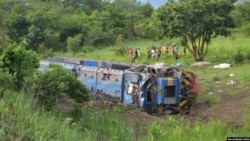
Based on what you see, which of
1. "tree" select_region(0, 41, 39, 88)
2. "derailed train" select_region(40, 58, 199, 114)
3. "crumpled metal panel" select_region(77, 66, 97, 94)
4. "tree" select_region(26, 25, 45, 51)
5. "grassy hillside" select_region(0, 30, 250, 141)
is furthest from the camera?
Answer: "tree" select_region(26, 25, 45, 51)

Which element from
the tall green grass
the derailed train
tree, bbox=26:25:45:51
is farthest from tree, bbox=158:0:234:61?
tree, bbox=26:25:45:51

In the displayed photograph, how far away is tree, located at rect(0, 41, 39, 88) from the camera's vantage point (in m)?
7.88

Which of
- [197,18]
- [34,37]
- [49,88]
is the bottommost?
[49,88]

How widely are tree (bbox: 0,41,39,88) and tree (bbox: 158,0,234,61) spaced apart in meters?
14.2

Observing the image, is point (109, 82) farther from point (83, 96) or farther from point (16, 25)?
point (16, 25)

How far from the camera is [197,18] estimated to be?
21.7 meters

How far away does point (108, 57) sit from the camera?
28094mm

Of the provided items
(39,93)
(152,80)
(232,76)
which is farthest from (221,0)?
(39,93)

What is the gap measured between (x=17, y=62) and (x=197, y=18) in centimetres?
1497

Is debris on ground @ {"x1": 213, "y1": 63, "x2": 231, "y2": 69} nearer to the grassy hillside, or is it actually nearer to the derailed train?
the grassy hillside

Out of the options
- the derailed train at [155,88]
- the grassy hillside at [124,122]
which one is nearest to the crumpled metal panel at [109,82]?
the derailed train at [155,88]

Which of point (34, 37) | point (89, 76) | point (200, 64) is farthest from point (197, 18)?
point (34, 37)

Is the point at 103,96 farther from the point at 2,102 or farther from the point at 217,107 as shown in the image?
the point at 2,102

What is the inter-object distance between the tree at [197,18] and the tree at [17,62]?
1421 centimetres
